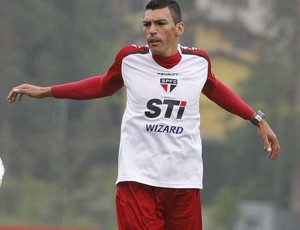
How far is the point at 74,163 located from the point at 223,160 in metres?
1.71

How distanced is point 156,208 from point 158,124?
48 cm

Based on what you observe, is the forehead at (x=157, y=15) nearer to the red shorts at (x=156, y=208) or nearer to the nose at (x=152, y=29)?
the nose at (x=152, y=29)

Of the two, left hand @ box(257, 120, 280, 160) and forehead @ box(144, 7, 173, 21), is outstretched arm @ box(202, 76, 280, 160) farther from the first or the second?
forehead @ box(144, 7, 173, 21)

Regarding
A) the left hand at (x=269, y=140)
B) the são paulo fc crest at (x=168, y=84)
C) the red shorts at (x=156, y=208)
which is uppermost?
the são paulo fc crest at (x=168, y=84)

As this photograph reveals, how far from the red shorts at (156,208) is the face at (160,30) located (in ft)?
2.55

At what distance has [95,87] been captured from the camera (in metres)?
6.89

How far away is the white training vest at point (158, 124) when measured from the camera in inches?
261

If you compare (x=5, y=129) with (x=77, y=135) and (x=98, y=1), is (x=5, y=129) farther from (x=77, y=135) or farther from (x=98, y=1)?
(x=98, y=1)

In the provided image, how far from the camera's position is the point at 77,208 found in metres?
13.5

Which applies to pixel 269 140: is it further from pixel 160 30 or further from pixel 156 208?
pixel 160 30

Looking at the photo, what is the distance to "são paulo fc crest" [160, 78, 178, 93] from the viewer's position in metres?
6.66

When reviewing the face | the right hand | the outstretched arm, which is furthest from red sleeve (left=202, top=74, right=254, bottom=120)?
the right hand

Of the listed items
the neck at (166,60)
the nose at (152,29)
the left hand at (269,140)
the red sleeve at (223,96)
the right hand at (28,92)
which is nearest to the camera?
the nose at (152,29)

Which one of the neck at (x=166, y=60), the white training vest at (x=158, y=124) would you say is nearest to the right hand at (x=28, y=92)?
the white training vest at (x=158, y=124)
